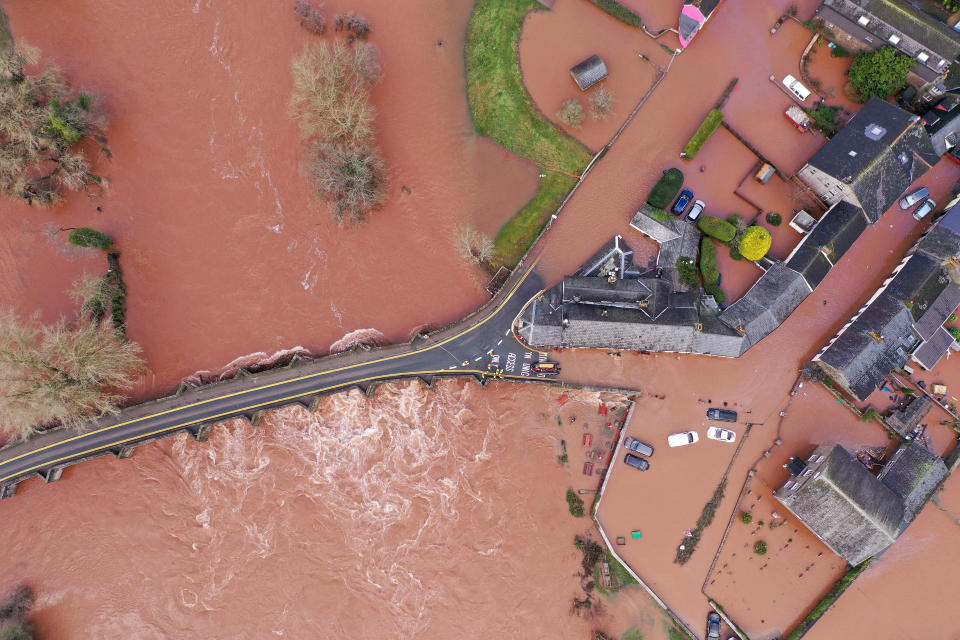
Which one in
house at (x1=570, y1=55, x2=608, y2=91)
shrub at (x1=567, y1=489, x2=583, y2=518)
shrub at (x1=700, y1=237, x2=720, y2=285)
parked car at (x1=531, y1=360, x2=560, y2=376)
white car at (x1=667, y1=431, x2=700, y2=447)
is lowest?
shrub at (x1=567, y1=489, x2=583, y2=518)

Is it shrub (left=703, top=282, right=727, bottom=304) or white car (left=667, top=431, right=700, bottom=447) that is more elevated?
shrub (left=703, top=282, right=727, bottom=304)

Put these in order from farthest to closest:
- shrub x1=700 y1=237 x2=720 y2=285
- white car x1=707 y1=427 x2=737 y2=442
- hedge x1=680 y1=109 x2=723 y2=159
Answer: hedge x1=680 y1=109 x2=723 y2=159 → shrub x1=700 y1=237 x2=720 y2=285 → white car x1=707 y1=427 x2=737 y2=442

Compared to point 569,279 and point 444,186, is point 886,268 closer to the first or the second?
point 569,279

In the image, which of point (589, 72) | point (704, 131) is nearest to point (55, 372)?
point (589, 72)

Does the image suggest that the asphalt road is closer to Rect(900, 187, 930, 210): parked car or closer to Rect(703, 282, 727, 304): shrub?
Rect(703, 282, 727, 304): shrub

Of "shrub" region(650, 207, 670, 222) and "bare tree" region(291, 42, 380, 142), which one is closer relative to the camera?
"bare tree" region(291, 42, 380, 142)

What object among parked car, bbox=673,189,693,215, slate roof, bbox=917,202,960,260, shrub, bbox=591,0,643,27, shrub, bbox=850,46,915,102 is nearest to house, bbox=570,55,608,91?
shrub, bbox=591,0,643,27

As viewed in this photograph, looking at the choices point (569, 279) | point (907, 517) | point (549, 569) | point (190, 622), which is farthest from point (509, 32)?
point (190, 622)

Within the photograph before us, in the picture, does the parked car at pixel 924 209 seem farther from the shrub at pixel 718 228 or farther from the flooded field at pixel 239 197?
the flooded field at pixel 239 197
